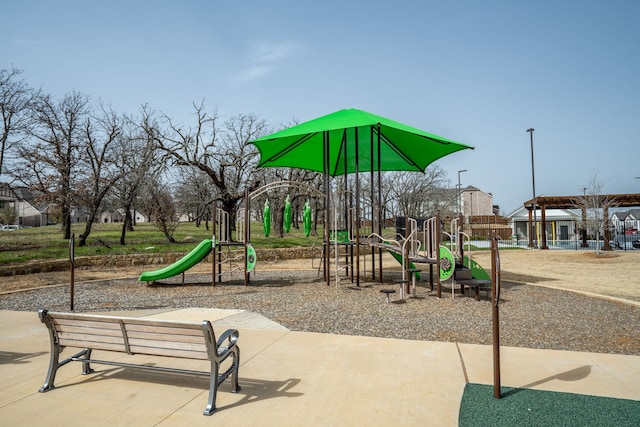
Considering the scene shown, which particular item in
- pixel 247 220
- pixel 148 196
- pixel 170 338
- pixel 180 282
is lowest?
pixel 180 282

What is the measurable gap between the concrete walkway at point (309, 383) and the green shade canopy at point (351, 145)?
22.6 ft

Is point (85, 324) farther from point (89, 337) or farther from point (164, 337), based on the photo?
point (164, 337)

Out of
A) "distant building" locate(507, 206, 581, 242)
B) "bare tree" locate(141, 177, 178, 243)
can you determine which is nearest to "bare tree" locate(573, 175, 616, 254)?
"distant building" locate(507, 206, 581, 242)

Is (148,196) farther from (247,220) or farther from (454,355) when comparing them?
(454,355)

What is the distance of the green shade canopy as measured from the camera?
1142 centimetres

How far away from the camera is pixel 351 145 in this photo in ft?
47.7

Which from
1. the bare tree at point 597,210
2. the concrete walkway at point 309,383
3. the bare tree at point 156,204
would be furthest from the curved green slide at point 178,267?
the bare tree at point 597,210

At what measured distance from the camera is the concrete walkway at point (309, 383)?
341 centimetres

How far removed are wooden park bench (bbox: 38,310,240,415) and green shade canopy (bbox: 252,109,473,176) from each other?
26.0ft

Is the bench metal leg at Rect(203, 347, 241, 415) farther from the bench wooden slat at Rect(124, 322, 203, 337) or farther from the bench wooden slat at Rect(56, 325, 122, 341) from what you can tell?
the bench wooden slat at Rect(56, 325, 122, 341)

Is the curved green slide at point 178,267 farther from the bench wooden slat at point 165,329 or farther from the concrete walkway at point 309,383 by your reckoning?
the bench wooden slat at point 165,329

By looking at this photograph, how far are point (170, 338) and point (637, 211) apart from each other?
9642cm

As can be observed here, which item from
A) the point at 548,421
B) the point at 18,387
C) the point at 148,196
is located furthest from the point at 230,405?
the point at 148,196

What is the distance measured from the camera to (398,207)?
44.8 meters
